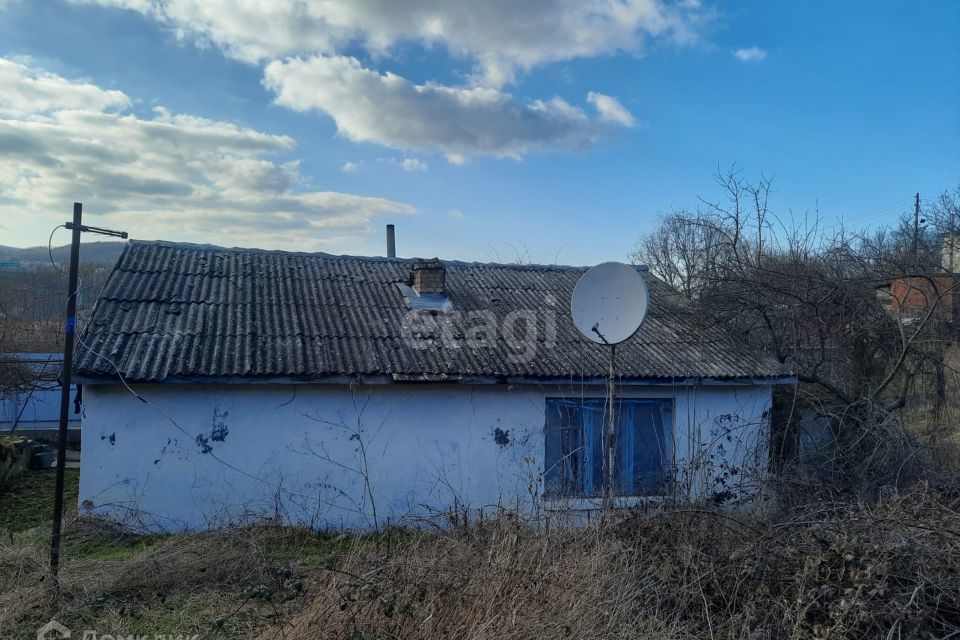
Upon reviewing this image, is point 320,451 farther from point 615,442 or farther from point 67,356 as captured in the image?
point 615,442

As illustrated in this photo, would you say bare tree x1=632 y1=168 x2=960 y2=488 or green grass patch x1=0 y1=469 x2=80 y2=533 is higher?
bare tree x1=632 y1=168 x2=960 y2=488

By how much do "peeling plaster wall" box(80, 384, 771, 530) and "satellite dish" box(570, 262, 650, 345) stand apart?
1.46 metres

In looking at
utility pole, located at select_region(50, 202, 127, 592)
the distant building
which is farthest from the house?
the distant building

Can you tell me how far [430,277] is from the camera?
34.1ft

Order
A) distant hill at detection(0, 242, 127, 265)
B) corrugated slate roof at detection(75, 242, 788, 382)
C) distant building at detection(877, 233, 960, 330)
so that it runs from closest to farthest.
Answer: distant hill at detection(0, 242, 127, 265) → corrugated slate roof at detection(75, 242, 788, 382) → distant building at detection(877, 233, 960, 330)

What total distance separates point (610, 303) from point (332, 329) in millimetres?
3944

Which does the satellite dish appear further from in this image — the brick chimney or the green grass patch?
the green grass patch

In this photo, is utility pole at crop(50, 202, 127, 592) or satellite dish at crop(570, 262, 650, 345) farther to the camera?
satellite dish at crop(570, 262, 650, 345)

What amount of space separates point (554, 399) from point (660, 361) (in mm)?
1695

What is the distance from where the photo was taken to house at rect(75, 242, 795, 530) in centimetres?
750

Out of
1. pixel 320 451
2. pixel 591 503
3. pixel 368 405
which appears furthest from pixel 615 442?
pixel 320 451

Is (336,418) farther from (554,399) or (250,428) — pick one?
(554,399)

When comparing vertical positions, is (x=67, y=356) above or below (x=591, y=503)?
above

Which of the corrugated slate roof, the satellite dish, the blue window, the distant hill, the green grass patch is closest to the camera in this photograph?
the distant hill
